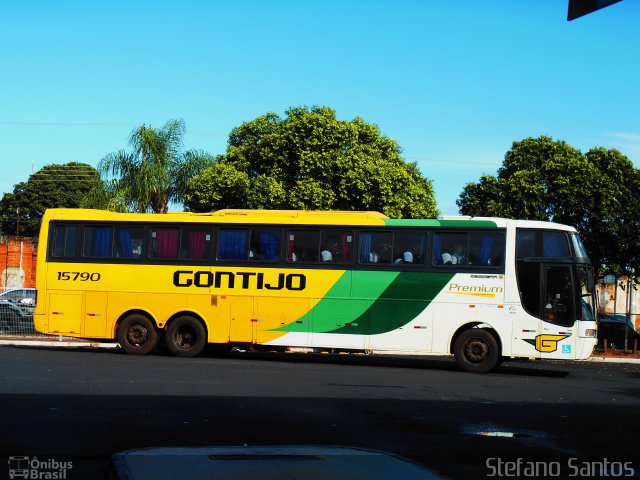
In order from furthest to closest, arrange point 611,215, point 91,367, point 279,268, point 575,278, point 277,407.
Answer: point 611,215
point 279,268
point 575,278
point 91,367
point 277,407

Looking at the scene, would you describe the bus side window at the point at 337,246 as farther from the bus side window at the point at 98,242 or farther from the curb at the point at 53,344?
the curb at the point at 53,344

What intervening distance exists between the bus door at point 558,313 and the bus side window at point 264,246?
662cm

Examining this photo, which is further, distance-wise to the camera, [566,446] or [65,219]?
[65,219]

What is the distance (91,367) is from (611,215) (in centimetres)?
2057

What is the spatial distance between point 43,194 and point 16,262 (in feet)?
145

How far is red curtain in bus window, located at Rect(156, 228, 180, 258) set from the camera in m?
21.9

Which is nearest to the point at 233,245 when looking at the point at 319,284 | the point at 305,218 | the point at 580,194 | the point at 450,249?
the point at 305,218

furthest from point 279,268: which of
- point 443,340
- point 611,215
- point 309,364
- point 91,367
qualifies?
point 611,215

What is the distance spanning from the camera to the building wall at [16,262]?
47.7 m

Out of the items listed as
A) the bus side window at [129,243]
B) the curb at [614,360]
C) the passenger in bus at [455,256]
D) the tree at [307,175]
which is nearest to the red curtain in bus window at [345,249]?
the passenger in bus at [455,256]

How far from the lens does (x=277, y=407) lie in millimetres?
11945

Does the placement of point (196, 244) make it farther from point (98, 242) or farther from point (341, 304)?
point (341, 304)

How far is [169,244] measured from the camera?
72.0 ft

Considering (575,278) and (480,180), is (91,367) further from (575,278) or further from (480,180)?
(480,180)
